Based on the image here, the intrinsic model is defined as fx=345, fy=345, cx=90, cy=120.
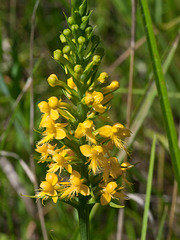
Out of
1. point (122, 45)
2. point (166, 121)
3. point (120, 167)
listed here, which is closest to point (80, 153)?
point (120, 167)

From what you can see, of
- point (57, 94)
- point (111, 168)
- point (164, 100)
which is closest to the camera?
point (164, 100)

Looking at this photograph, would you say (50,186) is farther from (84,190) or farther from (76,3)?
(76,3)

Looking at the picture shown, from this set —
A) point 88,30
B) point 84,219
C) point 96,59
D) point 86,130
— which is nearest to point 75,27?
point 88,30

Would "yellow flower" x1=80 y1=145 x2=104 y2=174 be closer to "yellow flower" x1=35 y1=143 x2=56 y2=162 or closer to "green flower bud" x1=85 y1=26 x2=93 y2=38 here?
"yellow flower" x1=35 y1=143 x2=56 y2=162

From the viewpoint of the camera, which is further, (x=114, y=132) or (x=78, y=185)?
(x=114, y=132)

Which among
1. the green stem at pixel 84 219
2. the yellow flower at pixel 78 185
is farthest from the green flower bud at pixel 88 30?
the green stem at pixel 84 219

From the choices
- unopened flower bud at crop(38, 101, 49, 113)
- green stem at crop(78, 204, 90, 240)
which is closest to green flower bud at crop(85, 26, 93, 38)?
unopened flower bud at crop(38, 101, 49, 113)

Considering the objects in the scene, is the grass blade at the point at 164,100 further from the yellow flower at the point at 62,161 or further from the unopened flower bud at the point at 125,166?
the yellow flower at the point at 62,161
